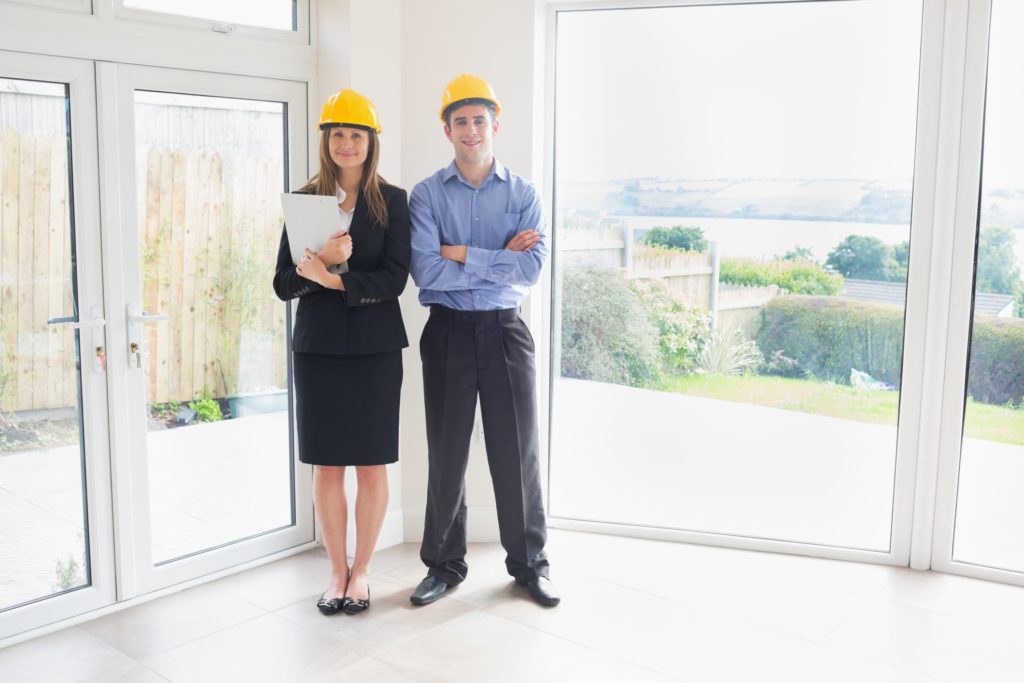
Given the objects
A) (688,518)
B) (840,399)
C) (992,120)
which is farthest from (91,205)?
(992,120)

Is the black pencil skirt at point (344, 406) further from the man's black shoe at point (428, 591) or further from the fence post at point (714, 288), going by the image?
the fence post at point (714, 288)

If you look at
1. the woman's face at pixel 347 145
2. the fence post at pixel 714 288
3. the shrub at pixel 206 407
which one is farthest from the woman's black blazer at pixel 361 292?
the fence post at pixel 714 288

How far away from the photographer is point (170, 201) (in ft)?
10.5

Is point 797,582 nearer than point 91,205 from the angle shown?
No

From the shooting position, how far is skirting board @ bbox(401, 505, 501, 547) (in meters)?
3.81

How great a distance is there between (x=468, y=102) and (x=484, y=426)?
3.70ft

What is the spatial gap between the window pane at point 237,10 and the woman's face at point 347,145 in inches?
27.4

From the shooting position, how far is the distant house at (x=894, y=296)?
3.38 m

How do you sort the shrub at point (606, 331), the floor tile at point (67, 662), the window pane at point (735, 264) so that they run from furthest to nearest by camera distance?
the shrub at point (606, 331), the window pane at point (735, 264), the floor tile at point (67, 662)

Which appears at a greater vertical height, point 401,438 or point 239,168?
point 239,168

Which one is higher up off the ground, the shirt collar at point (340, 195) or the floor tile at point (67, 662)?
the shirt collar at point (340, 195)

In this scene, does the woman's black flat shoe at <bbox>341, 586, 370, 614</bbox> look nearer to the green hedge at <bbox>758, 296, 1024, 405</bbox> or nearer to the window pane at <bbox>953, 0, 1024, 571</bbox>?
the green hedge at <bbox>758, 296, 1024, 405</bbox>

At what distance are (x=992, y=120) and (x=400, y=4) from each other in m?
2.28

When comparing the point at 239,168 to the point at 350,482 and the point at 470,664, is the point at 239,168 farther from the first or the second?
the point at 470,664
